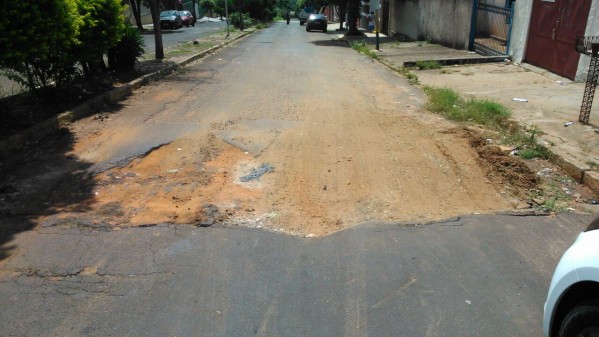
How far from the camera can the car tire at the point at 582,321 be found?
209 centimetres

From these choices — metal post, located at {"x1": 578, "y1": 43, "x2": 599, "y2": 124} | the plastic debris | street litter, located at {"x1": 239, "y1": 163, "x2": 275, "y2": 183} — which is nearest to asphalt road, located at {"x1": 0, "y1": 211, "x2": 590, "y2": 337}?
street litter, located at {"x1": 239, "y1": 163, "x2": 275, "y2": 183}

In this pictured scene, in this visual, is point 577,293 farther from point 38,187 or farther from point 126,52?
point 126,52

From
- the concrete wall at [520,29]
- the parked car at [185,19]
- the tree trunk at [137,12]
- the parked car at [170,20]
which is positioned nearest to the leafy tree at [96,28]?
the concrete wall at [520,29]

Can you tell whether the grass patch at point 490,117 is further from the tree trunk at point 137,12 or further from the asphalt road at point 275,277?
the tree trunk at point 137,12

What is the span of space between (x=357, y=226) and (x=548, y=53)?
35.7 ft

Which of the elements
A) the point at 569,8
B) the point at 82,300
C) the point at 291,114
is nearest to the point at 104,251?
the point at 82,300

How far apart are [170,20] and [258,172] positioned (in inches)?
1408

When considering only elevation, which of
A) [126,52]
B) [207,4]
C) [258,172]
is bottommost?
[258,172]

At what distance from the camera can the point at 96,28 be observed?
9.12 metres

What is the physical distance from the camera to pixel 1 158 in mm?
5992

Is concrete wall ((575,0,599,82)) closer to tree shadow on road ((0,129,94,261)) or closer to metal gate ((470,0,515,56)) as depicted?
metal gate ((470,0,515,56))

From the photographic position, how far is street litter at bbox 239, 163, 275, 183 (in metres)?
5.39

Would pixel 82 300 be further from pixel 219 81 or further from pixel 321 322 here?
pixel 219 81

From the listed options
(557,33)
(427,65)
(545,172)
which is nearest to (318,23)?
(427,65)
